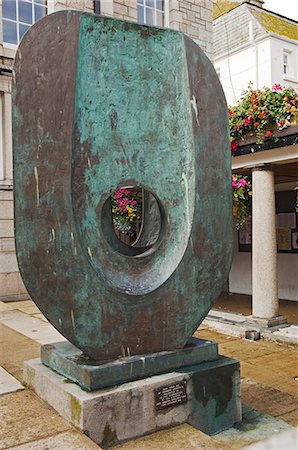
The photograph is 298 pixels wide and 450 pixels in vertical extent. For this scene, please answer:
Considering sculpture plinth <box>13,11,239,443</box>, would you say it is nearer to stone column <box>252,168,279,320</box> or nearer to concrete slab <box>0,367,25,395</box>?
concrete slab <box>0,367,25,395</box>

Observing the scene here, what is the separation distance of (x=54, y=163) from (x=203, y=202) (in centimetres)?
117

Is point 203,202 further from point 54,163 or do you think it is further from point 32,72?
point 32,72

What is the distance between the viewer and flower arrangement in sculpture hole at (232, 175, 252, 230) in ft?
25.8

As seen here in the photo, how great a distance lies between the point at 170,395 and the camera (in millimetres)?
3393

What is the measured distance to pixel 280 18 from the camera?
18.3 meters

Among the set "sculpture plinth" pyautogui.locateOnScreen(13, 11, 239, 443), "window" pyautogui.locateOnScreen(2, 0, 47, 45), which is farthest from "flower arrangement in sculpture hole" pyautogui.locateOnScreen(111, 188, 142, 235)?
"sculpture plinth" pyautogui.locateOnScreen(13, 11, 239, 443)

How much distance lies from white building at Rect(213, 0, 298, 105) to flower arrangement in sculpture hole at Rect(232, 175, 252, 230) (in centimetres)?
812

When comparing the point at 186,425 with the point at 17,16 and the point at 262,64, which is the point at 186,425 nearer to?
the point at 17,16

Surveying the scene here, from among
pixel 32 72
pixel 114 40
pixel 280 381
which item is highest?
A: pixel 114 40

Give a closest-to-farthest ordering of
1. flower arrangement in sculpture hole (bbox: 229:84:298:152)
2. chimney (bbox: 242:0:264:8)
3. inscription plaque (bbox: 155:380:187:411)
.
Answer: inscription plaque (bbox: 155:380:187:411) → flower arrangement in sculpture hole (bbox: 229:84:298:152) → chimney (bbox: 242:0:264:8)

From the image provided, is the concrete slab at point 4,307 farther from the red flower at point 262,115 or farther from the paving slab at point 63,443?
the paving slab at point 63,443

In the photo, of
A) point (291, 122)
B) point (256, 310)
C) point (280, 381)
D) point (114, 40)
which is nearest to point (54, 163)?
point (114, 40)

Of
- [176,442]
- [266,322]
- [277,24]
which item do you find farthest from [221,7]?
[176,442]

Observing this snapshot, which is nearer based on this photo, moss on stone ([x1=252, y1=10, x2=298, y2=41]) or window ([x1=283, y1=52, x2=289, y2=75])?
window ([x1=283, y1=52, x2=289, y2=75])
